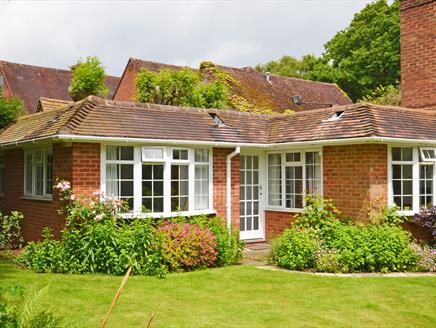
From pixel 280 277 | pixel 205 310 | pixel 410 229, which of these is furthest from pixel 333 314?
pixel 410 229

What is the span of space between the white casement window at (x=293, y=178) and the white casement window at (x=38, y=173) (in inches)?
236

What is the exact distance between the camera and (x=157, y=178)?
11766 millimetres

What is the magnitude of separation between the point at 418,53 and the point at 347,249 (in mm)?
8315

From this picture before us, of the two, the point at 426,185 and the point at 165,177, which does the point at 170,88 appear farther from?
the point at 426,185

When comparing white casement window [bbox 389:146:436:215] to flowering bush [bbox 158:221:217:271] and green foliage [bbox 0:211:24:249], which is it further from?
green foliage [bbox 0:211:24:249]

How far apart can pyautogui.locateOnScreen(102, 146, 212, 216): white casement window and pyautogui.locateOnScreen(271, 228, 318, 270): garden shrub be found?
234 centimetres

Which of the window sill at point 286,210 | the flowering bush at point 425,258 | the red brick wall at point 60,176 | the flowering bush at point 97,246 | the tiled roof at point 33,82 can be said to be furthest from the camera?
the tiled roof at point 33,82

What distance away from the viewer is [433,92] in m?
15.5

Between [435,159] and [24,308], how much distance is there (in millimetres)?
11733

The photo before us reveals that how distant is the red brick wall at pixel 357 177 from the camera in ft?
38.7

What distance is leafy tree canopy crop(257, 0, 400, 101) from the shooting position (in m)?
40.5

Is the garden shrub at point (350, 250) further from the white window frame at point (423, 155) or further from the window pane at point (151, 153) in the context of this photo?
the window pane at point (151, 153)

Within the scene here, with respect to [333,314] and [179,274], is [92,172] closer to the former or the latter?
[179,274]

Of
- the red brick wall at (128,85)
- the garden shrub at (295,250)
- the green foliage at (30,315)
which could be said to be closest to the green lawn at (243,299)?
the garden shrub at (295,250)
